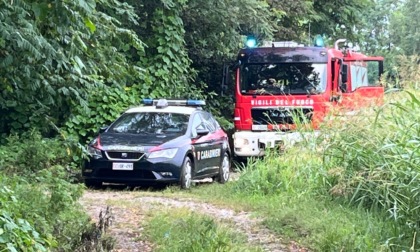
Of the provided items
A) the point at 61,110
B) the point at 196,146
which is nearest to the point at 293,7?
the point at 196,146

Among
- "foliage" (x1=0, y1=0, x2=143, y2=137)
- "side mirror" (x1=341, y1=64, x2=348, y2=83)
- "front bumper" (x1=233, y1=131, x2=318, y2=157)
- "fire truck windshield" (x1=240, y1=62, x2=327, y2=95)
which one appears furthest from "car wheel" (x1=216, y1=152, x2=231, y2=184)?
"foliage" (x1=0, y1=0, x2=143, y2=137)

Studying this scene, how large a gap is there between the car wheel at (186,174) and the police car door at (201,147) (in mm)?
253

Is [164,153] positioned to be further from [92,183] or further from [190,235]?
[190,235]

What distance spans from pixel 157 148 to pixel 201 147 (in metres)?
1.30

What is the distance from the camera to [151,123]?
12312mm

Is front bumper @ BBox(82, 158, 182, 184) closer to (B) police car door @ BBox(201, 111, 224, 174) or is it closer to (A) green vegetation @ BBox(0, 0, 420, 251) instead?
(A) green vegetation @ BBox(0, 0, 420, 251)

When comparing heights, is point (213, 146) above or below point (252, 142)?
above

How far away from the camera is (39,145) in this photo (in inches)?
340

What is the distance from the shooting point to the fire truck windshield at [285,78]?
15.0 meters

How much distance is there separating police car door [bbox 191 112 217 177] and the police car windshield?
0.25 m

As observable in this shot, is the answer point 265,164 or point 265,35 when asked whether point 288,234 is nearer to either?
point 265,164

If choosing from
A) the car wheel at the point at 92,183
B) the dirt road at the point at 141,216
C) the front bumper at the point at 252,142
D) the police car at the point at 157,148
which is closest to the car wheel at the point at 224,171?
the police car at the point at 157,148

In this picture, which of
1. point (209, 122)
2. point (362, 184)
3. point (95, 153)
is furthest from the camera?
point (209, 122)

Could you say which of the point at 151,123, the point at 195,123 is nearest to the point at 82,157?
the point at 151,123
